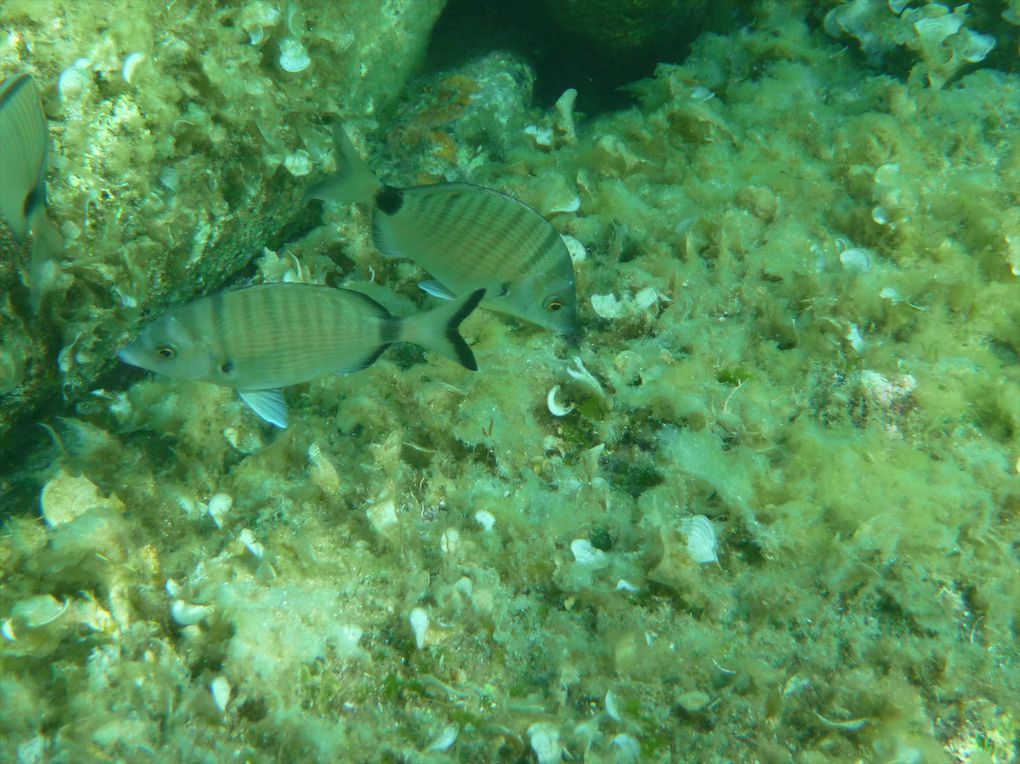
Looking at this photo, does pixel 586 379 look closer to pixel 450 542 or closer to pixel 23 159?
pixel 450 542

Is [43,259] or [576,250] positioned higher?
[43,259]

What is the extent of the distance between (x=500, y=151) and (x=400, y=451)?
9.65 feet

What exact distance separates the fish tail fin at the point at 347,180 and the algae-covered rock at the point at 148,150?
2.67 ft

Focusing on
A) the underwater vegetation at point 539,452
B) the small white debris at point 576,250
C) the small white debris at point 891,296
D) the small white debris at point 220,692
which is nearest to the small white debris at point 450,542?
the underwater vegetation at point 539,452

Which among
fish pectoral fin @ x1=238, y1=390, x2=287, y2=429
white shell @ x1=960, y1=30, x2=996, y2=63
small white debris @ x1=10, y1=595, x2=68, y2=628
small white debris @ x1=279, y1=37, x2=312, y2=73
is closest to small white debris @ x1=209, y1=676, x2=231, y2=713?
small white debris @ x1=10, y1=595, x2=68, y2=628

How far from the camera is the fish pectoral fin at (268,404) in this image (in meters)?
2.64

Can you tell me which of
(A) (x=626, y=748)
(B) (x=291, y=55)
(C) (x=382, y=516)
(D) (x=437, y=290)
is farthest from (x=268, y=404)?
(B) (x=291, y=55)

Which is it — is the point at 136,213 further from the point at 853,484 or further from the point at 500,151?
the point at 853,484

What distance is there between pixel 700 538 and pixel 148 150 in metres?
3.24

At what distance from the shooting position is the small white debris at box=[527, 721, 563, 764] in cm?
199

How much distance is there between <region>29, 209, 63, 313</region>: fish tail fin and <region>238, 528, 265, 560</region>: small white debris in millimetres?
1493

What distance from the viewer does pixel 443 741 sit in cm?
203

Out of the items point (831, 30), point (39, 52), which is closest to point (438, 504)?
point (39, 52)

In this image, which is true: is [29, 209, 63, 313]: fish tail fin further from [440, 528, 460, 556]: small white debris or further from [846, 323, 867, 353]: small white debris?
[846, 323, 867, 353]: small white debris
